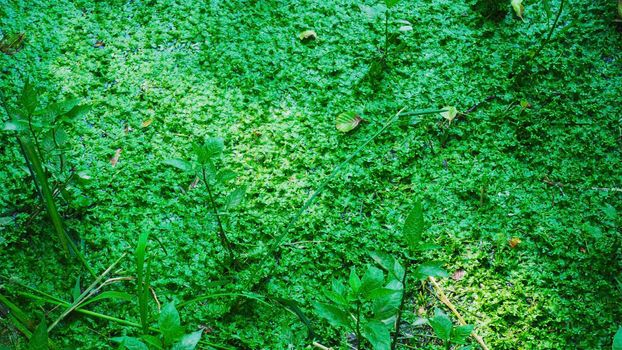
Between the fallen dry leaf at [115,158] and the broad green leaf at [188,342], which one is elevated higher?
the fallen dry leaf at [115,158]

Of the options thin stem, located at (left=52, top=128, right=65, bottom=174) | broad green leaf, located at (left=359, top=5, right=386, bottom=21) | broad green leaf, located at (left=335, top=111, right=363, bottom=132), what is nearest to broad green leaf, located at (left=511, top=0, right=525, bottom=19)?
broad green leaf, located at (left=359, top=5, right=386, bottom=21)

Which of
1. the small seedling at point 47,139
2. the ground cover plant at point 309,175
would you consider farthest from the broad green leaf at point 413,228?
the small seedling at point 47,139

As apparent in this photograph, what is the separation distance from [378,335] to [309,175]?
2.52 feet

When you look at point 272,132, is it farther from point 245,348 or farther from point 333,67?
point 245,348

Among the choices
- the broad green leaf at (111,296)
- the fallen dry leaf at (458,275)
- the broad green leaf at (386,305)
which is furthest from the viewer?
the fallen dry leaf at (458,275)

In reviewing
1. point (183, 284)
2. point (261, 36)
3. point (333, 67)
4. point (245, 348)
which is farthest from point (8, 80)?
A: point (245, 348)

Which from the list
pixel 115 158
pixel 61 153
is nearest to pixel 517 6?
pixel 115 158

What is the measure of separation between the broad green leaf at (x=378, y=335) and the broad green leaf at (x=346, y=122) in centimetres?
91

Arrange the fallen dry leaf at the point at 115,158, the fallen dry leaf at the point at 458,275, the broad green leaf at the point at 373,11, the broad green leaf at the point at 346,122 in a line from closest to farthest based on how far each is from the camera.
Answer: the fallen dry leaf at the point at 458,275 → the fallen dry leaf at the point at 115,158 → the broad green leaf at the point at 346,122 → the broad green leaf at the point at 373,11

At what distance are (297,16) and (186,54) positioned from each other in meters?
0.55

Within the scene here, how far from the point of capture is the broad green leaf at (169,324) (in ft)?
3.34

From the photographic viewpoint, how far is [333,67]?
207 cm

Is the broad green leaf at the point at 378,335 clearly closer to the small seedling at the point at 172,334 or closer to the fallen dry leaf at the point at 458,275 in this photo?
the small seedling at the point at 172,334

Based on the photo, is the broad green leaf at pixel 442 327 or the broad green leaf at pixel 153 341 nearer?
the broad green leaf at pixel 153 341
